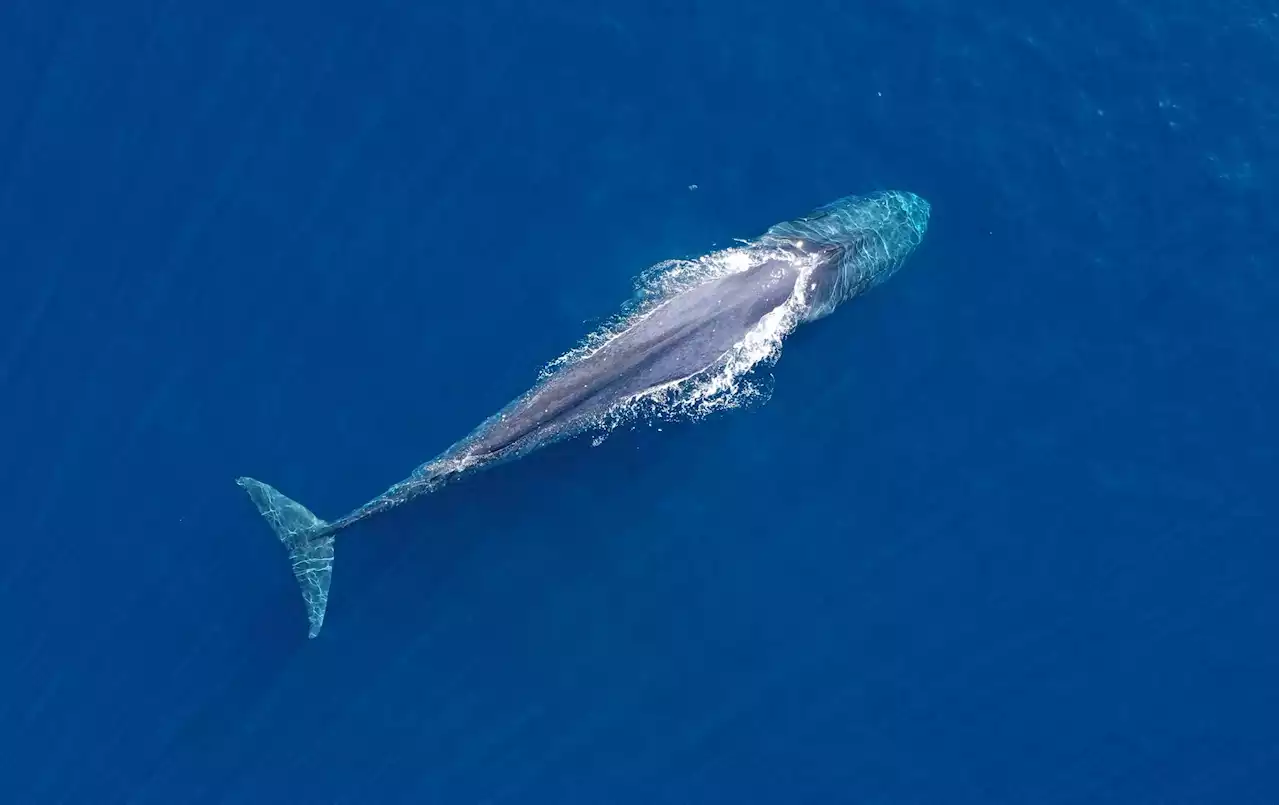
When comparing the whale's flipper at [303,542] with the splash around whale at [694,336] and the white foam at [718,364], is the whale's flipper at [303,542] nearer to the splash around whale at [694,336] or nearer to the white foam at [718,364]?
the splash around whale at [694,336]

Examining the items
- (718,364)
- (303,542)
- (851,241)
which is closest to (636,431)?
(718,364)

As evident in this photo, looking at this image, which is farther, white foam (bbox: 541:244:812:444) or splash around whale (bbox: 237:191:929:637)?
white foam (bbox: 541:244:812:444)

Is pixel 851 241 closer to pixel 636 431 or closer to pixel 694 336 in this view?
pixel 694 336

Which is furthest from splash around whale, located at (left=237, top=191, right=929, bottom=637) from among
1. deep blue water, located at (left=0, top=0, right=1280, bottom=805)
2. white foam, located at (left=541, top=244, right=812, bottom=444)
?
deep blue water, located at (left=0, top=0, right=1280, bottom=805)

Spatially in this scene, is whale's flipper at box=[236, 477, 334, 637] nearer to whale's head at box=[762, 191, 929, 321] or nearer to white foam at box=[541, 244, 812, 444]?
white foam at box=[541, 244, 812, 444]

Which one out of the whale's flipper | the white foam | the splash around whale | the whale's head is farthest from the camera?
the whale's head

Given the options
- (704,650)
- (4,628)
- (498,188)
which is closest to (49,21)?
(498,188)

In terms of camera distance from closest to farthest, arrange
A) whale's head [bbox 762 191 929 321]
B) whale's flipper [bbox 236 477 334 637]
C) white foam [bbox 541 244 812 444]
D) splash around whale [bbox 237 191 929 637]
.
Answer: whale's flipper [bbox 236 477 334 637] → splash around whale [bbox 237 191 929 637] → white foam [bbox 541 244 812 444] → whale's head [bbox 762 191 929 321]
